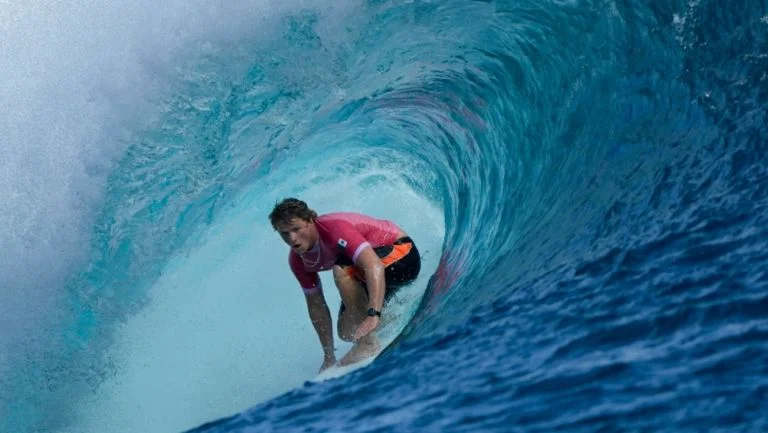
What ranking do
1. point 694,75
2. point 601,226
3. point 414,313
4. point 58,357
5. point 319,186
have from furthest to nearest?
point 319,186
point 58,357
point 414,313
point 694,75
point 601,226

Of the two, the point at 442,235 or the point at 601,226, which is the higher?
A: the point at 442,235

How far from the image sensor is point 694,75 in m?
4.94

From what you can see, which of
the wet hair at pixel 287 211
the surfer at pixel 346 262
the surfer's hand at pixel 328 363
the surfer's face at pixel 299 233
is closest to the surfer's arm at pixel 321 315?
the surfer at pixel 346 262

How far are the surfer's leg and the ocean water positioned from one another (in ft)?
1.30

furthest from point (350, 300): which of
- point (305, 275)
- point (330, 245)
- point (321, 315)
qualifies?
point (330, 245)

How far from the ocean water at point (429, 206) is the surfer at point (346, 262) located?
32 cm

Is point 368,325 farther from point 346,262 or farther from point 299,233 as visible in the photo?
point 299,233

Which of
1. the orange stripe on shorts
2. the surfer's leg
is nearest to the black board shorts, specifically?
the orange stripe on shorts

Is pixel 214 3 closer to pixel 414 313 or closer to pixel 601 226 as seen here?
pixel 414 313

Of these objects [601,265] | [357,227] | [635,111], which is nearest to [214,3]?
[357,227]

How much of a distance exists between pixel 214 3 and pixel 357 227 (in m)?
1.97

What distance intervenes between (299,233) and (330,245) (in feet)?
0.88

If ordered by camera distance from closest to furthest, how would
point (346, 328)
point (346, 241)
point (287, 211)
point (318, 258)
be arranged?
point (287, 211), point (346, 241), point (318, 258), point (346, 328)

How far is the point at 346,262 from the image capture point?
484 centimetres
